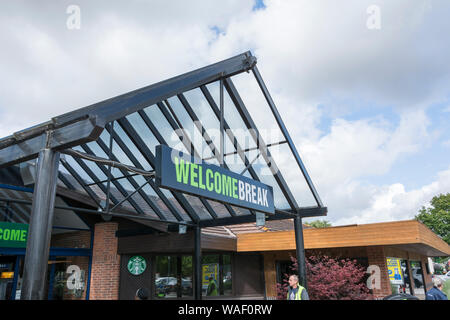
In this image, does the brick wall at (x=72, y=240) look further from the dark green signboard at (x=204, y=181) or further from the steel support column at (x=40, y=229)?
the steel support column at (x=40, y=229)

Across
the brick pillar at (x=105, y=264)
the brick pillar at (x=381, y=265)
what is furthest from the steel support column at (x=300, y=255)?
the brick pillar at (x=105, y=264)

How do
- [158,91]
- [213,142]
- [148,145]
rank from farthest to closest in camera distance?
1. [213,142]
2. [148,145]
3. [158,91]

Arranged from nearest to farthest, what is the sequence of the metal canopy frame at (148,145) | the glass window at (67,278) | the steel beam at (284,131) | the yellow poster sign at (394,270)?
the metal canopy frame at (148,145) < the steel beam at (284,131) < the glass window at (67,278) < the yellow poster sign at (394,270)

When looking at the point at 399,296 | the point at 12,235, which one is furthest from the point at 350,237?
the point at 12,235

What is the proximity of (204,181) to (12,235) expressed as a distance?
784 centimetres

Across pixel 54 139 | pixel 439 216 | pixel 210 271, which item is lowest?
pixel 210 271

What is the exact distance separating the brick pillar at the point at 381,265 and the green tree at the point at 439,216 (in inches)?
1582

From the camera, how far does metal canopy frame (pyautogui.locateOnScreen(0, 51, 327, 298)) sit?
442 centimetres

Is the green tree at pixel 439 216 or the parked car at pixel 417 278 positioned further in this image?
the green tree at pixel 439 216

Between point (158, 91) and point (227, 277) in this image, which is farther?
point (227, 277)

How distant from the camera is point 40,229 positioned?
3.93 metres

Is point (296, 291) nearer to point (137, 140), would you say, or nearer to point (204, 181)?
point (204, 181)

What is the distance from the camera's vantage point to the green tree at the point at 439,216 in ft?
156
